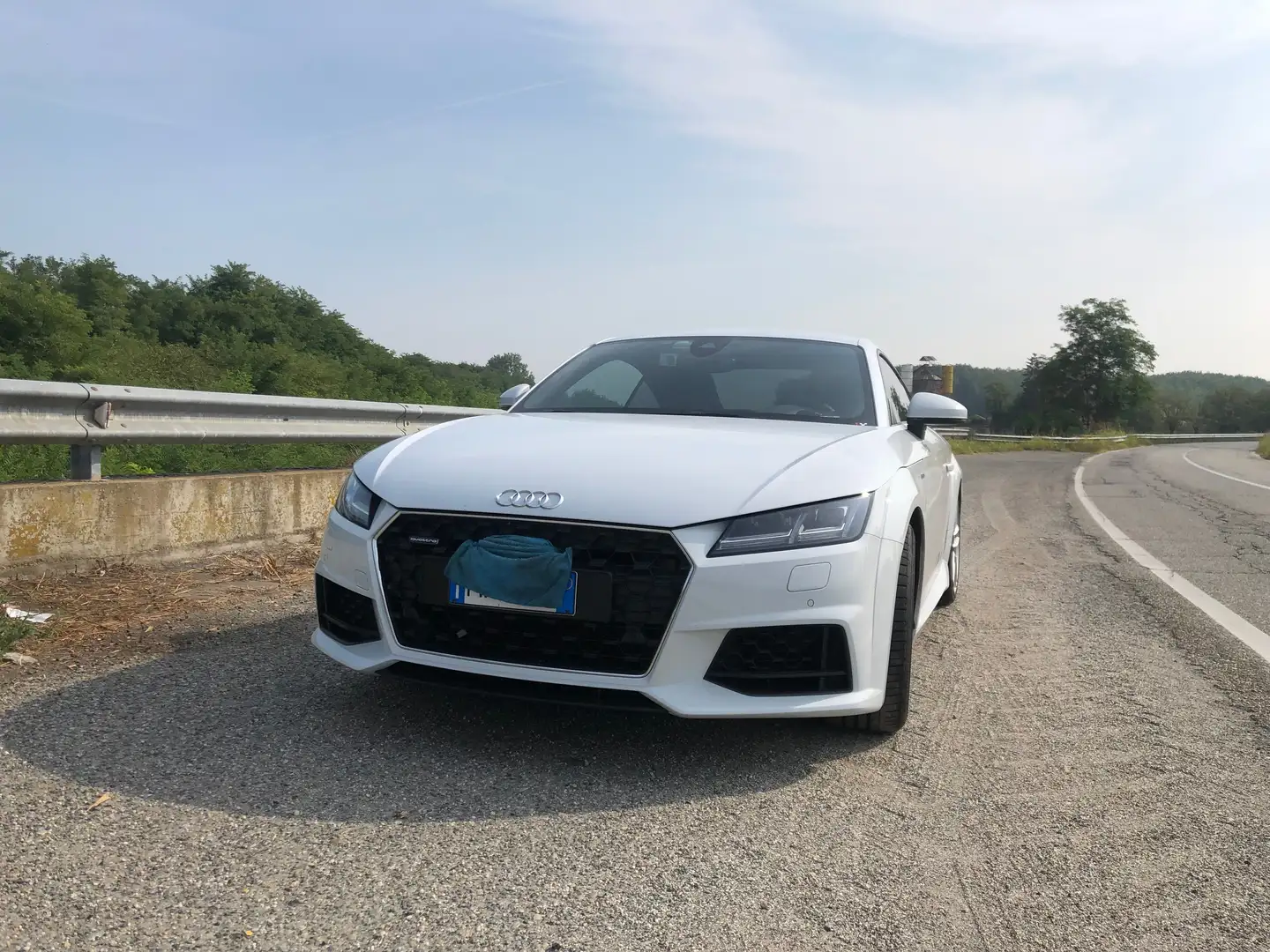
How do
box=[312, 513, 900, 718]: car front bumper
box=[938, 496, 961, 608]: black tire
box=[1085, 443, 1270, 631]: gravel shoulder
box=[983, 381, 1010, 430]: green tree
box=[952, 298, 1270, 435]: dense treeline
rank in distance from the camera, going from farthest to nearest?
1. box=[983, 381, 1010, 430]: green tree
2. box=[952, 298, 1270, 435]: dense treeline
3. box=[1085, 443, 1270, 631]: gravel shoulder
4. box=[938, 496, 961, 608]: black tire
5. box=[312, 513, 900, 718]: car front bumper

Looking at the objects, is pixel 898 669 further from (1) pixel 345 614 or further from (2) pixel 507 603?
(1) pixel 345 614

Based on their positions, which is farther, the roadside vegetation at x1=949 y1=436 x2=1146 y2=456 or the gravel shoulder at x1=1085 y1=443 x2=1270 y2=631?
the roadside vegetation at x1=949 y1=436 x2=1146 y2=456

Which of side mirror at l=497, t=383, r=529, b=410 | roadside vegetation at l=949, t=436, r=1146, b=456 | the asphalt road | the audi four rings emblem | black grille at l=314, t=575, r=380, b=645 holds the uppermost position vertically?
side mirror at l=497, t=383, r=529, b=410

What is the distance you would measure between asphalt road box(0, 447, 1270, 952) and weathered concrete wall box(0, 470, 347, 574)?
126cm

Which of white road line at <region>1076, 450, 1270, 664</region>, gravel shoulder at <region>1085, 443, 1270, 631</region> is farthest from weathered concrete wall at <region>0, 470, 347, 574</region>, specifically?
gravel shoulder at <region>1085, 443, 1270, 631</region>

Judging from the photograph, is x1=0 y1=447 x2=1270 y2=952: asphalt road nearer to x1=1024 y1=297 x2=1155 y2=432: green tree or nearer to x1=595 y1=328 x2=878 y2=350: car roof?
x1=595 y1=328 x2=878 y2=350: car roof

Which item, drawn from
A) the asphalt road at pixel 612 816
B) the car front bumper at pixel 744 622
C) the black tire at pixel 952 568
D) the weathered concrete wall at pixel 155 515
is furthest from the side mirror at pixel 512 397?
the black tire at pixel 952 568

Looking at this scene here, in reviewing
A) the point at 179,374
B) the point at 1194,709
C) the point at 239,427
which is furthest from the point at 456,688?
the point at 179,374

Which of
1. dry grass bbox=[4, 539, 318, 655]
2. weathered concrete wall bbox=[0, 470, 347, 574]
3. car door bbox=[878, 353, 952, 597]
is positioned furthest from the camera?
weathered concrete wall bbox=[0, 470, 347, 574]

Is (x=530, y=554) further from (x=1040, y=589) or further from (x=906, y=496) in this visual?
(x=1040, y=589)

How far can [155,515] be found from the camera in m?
5.25

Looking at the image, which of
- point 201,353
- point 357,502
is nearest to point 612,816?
point 357,502

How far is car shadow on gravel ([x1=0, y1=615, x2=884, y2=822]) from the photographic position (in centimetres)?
262

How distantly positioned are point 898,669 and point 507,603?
1204mm
